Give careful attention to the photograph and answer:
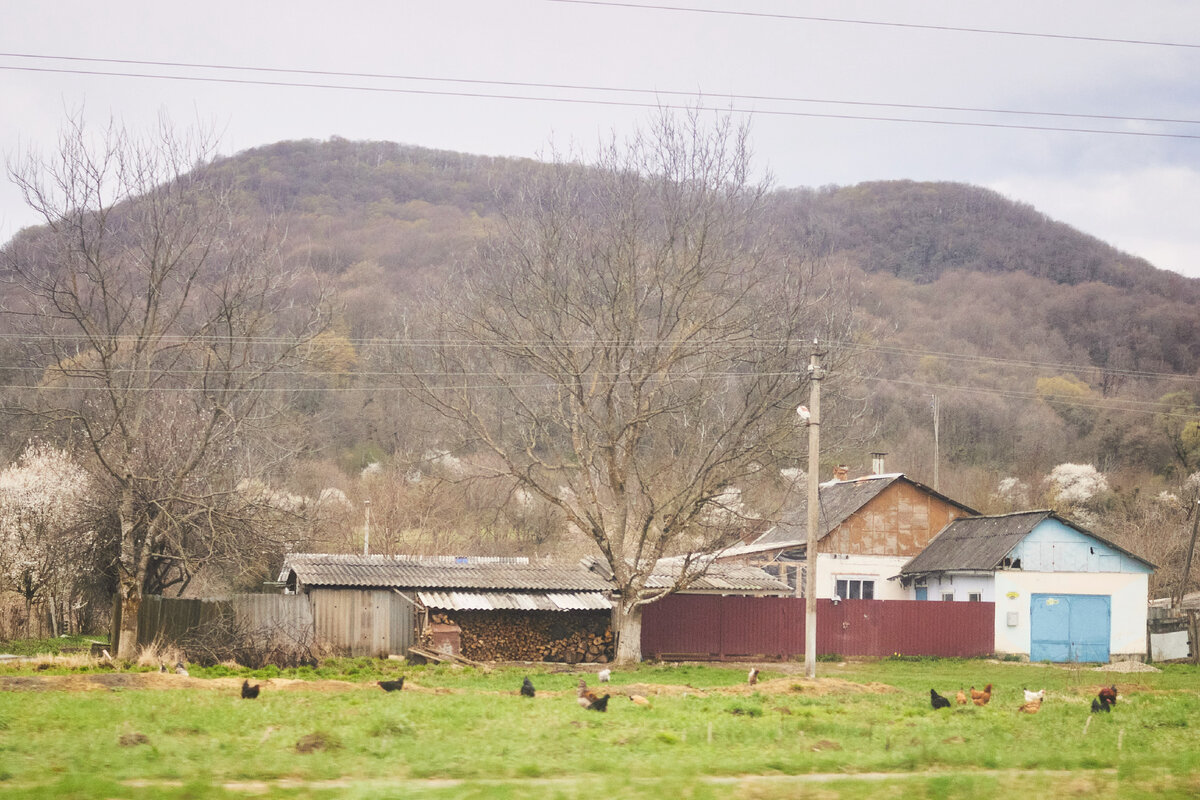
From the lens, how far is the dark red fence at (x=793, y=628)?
1305 inches

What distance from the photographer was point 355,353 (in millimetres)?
68938

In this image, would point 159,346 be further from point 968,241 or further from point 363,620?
point 968,241

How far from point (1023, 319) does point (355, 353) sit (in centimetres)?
5653

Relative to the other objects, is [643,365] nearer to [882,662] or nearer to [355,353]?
[882,662]

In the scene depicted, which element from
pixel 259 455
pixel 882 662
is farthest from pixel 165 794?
pixel 259 455

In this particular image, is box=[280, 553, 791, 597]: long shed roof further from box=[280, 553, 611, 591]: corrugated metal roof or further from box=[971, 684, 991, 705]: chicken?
box=[971, 684, 991, 705]: chicken

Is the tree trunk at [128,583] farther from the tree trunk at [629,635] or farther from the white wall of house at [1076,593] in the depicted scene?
the white wall of house at [1076,593]

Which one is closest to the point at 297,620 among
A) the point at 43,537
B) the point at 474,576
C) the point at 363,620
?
the point at 363,620

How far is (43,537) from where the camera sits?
37656mm

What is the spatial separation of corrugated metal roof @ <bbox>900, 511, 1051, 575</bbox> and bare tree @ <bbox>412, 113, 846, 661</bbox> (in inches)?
419

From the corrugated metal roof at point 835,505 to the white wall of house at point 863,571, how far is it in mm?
1245

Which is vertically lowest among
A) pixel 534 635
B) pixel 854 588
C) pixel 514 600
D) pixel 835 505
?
pixel 534 635

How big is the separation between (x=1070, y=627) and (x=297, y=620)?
25.4 meters

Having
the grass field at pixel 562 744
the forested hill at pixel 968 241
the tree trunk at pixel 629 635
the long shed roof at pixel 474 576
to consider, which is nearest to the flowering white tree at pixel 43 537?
the long shed roof at pixel 474 576
